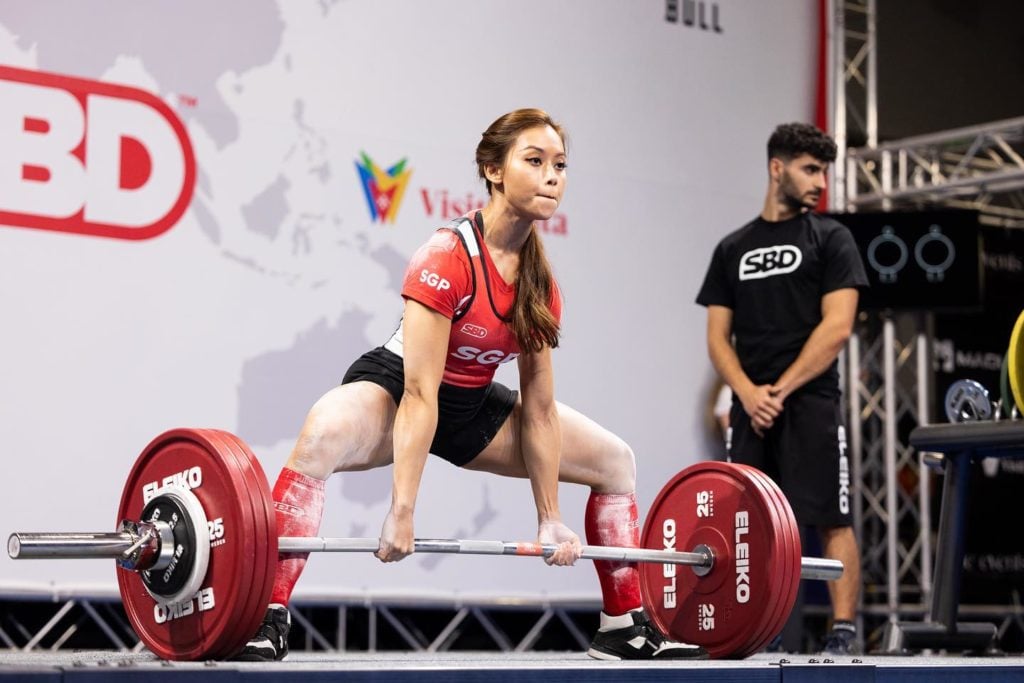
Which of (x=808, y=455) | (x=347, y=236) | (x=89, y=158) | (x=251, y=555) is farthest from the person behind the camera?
(x=347, y=236)

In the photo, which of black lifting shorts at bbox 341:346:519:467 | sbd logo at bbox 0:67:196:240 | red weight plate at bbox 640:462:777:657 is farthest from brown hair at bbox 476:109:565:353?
sbd logo at bbox 0:67:196:240

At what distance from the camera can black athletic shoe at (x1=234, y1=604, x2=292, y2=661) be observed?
8.06 feet

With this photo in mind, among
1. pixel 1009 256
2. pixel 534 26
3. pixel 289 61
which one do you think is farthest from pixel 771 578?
pixel 1009 256

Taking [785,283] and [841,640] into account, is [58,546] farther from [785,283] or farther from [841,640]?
[785,283]

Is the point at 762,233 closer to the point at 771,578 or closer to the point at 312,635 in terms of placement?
the point at 771,578

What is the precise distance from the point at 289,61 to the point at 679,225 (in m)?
1.86

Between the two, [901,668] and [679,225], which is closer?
[901,668]

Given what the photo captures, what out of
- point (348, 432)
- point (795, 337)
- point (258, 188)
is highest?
point (258, 188)

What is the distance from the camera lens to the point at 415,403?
2.60 m

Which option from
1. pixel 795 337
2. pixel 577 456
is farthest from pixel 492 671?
pixel 795 337

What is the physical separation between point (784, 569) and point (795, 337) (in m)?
1.33

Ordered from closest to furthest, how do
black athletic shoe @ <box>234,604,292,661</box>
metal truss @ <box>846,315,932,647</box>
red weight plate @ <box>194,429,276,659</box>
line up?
red weight plate @ <box>194,429,276,659</box> → black athletic shoe @ <box>234,604,292,661</box> → metal truss @ <box>846,315,932,647</box>

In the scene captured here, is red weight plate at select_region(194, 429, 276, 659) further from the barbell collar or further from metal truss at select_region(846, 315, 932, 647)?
metal truss at select_region(846, 315, 932, 647)

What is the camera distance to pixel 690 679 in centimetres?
240
